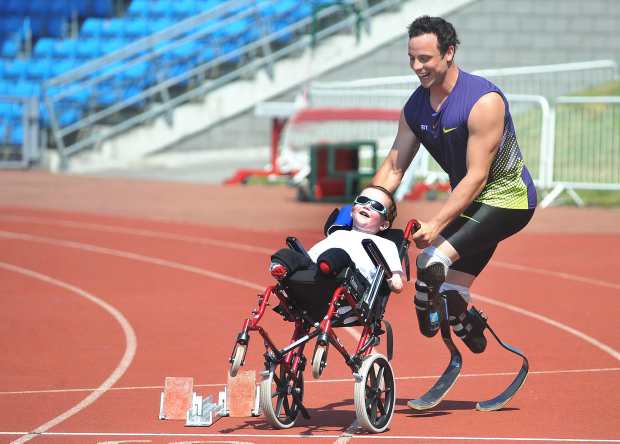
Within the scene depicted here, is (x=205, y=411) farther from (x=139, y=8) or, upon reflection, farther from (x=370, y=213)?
(x=139, y=8)

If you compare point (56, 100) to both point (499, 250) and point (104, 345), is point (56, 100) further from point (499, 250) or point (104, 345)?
point (104, 345)

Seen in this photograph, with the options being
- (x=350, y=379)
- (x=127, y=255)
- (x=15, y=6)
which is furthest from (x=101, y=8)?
(x=350, y=379)

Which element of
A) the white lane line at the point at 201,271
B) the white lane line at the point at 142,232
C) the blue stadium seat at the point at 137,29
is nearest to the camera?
the white lane line at the point at 201,271

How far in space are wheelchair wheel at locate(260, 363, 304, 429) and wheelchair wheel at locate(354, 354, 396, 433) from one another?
0.36m

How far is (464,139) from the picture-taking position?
6.71 meters

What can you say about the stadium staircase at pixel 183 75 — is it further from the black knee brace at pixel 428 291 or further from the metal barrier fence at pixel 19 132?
the black knee brace at pixel 428 291

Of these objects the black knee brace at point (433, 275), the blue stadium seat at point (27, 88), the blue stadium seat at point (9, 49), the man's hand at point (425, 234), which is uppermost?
the man's hand at point (425, 234)

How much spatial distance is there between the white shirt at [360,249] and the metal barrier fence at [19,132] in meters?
22.5

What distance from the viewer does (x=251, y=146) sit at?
1162 inches

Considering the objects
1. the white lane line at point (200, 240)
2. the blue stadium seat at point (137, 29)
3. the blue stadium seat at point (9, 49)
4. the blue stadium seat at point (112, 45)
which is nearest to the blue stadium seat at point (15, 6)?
the blue stadium seat at point (9, 49)

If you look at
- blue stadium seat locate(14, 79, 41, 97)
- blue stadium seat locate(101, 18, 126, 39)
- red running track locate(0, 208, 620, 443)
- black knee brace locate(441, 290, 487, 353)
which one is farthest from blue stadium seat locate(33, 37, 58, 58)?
black knee brace locate(441, 290, 487, 353)

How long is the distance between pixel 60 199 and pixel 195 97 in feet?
23.6

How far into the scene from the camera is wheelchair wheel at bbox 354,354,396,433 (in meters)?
6.26

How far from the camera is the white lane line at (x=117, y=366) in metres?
6.82
